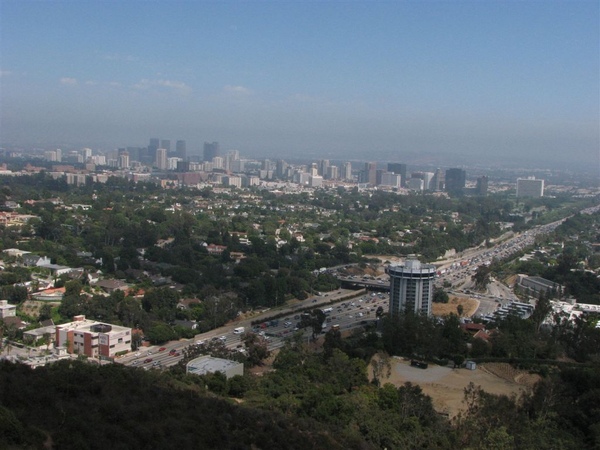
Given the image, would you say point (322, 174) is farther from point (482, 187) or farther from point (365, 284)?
point (365, 284)

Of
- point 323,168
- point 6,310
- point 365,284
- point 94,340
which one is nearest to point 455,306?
point 365,284

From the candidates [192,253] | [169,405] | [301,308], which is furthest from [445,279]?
[169,405]

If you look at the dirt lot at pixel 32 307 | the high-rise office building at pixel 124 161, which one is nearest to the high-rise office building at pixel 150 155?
the high-rise office building at pixel 124 161

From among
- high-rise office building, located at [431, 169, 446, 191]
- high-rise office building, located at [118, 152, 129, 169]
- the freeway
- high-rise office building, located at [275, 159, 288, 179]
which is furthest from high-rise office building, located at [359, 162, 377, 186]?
the freeway

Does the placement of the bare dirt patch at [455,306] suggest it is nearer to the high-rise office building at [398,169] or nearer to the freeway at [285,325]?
the freeway at [285,325]

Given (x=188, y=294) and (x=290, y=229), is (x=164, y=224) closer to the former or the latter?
(x=290, y=229)
